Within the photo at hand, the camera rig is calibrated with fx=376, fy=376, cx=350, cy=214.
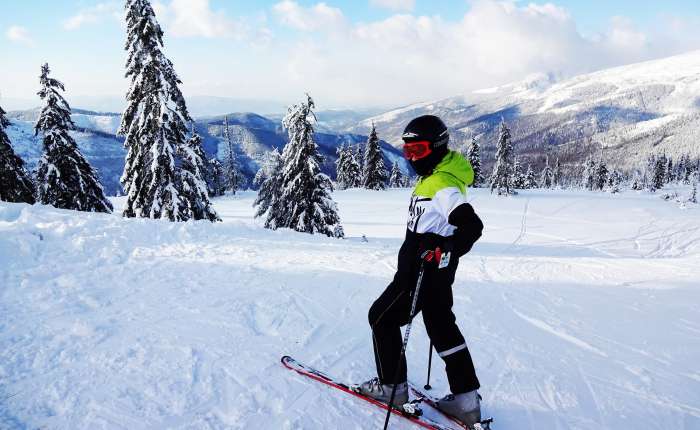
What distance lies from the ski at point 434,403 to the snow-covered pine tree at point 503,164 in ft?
172

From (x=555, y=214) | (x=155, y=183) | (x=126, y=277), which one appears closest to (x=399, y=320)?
(x=126, y=277)

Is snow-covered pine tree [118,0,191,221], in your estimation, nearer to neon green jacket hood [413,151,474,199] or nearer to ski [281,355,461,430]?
ski [281,355,461,430]

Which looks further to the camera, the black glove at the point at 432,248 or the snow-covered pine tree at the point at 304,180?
the snow-covered pine tree at the point at 304,180

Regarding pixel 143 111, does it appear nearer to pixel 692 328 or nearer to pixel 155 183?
pixel 155 183

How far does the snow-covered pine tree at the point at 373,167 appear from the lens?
52.4 metres

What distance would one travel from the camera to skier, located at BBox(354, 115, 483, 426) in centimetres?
311

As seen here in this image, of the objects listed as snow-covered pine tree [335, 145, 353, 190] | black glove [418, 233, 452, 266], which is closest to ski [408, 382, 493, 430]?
black glove [418, 233, 452, 266]

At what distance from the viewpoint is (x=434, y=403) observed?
356 centimetres

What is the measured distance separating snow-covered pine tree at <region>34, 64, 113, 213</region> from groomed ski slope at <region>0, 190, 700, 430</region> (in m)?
12.9

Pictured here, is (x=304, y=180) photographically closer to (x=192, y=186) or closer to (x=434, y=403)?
(x=192, y=186)

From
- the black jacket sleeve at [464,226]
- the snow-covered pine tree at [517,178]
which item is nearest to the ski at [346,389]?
the black jacket sleeve at [464,226]

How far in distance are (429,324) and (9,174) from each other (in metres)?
24.5

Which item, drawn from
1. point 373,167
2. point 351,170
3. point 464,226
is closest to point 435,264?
point 464,226

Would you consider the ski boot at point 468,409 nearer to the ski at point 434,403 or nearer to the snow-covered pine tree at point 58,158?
the ski at point 434,403
